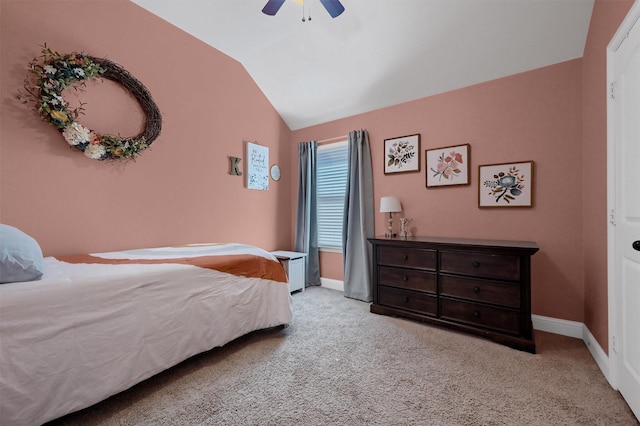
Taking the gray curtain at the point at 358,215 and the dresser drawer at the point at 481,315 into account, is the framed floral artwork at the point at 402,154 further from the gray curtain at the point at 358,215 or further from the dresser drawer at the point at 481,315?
the dresser drawer at the point at 481,315

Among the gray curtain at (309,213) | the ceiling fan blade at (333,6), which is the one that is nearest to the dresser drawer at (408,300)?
the gray curtain at (309,213)

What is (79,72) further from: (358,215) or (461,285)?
(461,285)

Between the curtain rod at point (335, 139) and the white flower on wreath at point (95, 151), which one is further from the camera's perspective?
the curtain rod at point (335, 139)

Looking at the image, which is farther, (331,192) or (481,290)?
(331,192)

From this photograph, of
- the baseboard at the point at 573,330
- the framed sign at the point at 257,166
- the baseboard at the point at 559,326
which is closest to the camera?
the baseboard at the point at 573,330

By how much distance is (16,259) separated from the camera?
134 cm

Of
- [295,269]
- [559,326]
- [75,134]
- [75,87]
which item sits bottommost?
[559,326]

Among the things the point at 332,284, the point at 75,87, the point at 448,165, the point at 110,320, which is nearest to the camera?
the point at 110,320

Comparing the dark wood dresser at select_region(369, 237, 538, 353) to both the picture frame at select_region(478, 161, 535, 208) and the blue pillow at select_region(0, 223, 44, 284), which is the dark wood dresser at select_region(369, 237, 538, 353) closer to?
the picture frame at select_region(478, 161, 535, 208)

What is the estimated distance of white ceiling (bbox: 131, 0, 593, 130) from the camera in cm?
235

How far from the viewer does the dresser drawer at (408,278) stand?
2621mm

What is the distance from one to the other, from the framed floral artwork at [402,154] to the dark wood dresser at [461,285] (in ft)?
3.28

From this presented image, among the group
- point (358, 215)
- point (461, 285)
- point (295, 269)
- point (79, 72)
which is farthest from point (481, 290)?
point (79, 72)

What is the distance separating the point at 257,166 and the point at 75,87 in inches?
77.4
